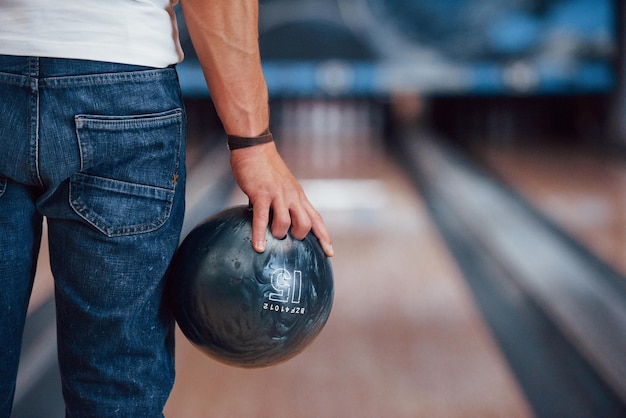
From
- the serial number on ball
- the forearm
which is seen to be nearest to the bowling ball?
the serial number on ball

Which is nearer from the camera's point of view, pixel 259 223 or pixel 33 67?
pixel 33 67

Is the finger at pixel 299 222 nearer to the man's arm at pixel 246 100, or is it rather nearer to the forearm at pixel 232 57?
the man's arm at pixel 246 100

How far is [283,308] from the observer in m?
0.88

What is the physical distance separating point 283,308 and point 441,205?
287cm

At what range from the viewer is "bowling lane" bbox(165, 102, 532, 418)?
1.62 m

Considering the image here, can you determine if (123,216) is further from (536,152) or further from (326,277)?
(536,152)

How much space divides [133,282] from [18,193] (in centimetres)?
15

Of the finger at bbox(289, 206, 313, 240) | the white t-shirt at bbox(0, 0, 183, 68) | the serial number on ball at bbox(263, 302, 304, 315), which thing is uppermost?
the white t-shirt at bbox(0, 0, 183, 68)

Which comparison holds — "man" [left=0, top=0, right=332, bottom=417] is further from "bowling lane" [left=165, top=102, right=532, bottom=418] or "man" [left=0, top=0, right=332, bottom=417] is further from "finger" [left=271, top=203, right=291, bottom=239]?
"bowling lane" [left=165, top=102, right=532, bottom=418]

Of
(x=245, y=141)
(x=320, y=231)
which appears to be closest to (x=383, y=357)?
(x=320, y=231)

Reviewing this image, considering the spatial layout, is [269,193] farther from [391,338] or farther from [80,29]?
[391,338]

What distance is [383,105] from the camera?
6.67 meters

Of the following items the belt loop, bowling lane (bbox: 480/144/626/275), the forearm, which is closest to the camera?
the belt loop

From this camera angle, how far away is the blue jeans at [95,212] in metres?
0.72
